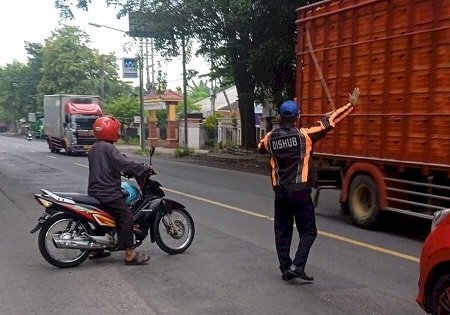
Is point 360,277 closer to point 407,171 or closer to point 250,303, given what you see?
point 250,303

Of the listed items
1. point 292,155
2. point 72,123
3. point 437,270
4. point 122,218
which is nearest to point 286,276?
point 292,155

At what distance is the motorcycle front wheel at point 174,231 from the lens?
314 inches

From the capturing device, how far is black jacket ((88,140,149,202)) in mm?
7266

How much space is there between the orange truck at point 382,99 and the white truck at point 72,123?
23.1 m

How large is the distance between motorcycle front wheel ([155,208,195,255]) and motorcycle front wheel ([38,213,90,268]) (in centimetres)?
94

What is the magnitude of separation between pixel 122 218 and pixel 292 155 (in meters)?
2.15

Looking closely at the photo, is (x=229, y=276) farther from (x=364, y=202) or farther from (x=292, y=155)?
(x=364, y=202)

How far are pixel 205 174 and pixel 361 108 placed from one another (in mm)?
11035

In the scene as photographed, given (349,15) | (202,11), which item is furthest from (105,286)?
(202,11)

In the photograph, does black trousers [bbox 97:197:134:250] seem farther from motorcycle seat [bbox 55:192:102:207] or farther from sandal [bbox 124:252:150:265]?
sandal [bbox 124:252:150:265]

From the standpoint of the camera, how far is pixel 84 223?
7387 millimetres

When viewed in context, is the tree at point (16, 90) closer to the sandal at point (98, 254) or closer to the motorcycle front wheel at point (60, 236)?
the sandal at point (98, 254)

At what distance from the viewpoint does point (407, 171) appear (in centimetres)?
961

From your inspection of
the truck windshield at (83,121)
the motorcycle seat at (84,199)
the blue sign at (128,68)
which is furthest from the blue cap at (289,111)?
the blue sign at (128,68)
